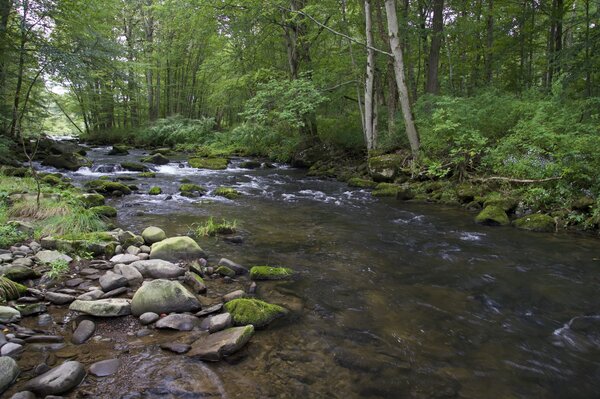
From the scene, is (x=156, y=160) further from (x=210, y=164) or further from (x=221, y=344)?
(x=221, y=344)

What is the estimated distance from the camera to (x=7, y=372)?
108 inches

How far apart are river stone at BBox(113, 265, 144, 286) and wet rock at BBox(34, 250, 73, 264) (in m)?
0.73

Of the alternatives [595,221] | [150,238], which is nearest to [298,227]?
[150,238]

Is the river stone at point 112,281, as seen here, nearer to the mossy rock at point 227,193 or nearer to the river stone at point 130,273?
the river stone at point 130,273

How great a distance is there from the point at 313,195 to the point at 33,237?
7877 mm

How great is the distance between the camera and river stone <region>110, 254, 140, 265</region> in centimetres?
526

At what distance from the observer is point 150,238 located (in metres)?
6.41

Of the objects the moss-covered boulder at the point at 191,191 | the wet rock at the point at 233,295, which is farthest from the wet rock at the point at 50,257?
the moss-covered boulder at the point at 191,191

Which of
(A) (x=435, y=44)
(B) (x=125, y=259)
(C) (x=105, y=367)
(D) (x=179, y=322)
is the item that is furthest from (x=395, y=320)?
(A) (x=435, y=44)

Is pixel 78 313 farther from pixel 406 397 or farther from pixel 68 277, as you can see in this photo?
pixel 406 397

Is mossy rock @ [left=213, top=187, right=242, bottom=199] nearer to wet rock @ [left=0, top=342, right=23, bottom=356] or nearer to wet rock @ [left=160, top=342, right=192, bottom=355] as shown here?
wet rock @ [left=160, top=342, right=192, bottom=355]

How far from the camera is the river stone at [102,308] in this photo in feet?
12.7

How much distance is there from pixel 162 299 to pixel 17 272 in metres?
1.73

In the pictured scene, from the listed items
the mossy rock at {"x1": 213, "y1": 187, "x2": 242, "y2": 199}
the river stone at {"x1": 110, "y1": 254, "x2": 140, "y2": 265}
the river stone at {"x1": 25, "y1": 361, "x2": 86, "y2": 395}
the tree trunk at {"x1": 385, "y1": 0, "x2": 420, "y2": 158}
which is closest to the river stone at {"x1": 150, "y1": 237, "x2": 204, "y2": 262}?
the river stone at {"x1": 110, "y1": 254, "x2": 140, "y2": 265}
